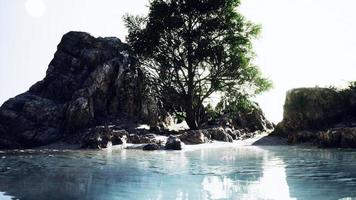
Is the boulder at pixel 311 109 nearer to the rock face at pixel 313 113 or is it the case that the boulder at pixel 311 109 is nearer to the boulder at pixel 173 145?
the rock face at pixel 313 113

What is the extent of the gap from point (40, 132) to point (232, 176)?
2764cm

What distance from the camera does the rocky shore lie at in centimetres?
3694

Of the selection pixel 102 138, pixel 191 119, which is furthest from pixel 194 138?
pixel 191 119

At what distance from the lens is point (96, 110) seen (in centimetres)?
4262

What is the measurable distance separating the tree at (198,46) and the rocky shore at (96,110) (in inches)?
100

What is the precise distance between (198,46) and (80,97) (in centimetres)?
1212

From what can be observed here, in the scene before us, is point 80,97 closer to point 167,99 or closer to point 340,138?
point 167,99

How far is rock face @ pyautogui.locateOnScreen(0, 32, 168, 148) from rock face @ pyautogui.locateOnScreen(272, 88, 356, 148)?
1261 centimetres

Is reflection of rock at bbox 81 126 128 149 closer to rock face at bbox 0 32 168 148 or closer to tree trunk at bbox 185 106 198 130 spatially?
rock face at bbox 0 32 168 148

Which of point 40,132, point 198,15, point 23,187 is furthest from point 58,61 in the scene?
point 23,187

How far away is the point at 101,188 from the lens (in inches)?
515

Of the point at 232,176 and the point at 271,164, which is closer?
the point at 232,176

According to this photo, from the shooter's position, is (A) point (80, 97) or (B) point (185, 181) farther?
(A) point (80, 97)

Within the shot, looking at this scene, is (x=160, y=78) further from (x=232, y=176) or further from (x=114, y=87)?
(x=232, y=176)
